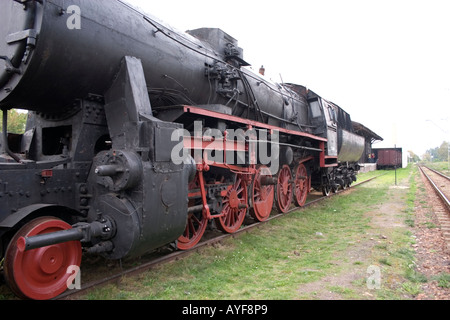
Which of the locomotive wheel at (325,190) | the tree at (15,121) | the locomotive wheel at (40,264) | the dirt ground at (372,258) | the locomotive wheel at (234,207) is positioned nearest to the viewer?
the locomotive wheel at (40,264)

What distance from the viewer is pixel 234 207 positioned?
6.36 meters

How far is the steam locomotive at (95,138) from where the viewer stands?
329cm

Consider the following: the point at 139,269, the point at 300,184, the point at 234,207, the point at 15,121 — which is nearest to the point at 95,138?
the point at 139,269

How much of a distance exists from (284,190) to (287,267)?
14.2 feet

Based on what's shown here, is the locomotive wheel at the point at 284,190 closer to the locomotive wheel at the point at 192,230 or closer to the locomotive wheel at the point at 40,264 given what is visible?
the locomotive wheel at the point at 192,230

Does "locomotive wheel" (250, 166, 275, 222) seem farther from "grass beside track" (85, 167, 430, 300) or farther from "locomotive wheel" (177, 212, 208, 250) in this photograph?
"locomotive wheel" (177, 212, 208, 250)

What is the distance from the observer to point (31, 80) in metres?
3.46

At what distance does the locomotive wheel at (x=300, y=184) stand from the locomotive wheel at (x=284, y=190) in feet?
1.43

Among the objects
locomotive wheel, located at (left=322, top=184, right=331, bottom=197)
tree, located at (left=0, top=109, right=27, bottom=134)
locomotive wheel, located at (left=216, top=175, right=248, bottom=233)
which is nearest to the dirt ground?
locomotive wheel, located at (left=216, top=175, right=248, bottom=233)

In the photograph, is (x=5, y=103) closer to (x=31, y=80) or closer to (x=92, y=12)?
(x=31, y=80)

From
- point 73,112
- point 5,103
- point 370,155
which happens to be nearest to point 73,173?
point 73,112

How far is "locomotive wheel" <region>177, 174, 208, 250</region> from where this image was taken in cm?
523

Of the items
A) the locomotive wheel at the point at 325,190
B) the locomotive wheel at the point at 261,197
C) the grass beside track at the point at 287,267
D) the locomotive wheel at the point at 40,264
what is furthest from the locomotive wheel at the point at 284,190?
the locomotive wheel at the point at 40,264

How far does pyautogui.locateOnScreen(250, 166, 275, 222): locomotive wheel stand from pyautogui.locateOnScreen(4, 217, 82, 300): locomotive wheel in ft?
14.1
